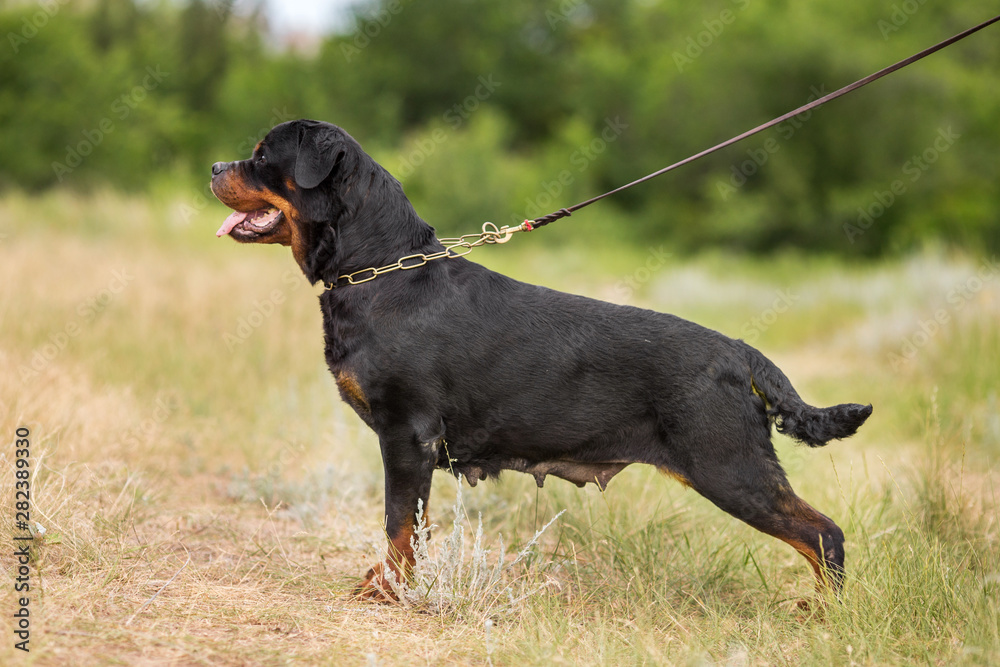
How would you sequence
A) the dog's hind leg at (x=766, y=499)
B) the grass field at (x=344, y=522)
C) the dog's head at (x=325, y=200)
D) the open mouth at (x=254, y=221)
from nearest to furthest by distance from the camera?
the grass field at (x=344, y=522) < the dog's hind leg at (x=766, y=499) < the dog's head at (x=325, y=200) < the open mouth at (x=254, y=221)

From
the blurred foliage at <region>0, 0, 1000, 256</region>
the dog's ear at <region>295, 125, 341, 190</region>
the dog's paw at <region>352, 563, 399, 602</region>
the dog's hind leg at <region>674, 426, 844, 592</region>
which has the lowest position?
the dog's paw at <region>352, 563, 399, 602</region>

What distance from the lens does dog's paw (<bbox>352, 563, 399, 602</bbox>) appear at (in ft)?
11.3

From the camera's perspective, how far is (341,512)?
464 cm

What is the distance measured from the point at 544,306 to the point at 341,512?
1928mm

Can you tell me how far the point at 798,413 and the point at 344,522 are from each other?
2.48 m

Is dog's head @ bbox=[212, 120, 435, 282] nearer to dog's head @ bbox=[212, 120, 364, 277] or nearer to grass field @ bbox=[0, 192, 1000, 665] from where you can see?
dog's head @ bbox=[212, 120, 364, 277]

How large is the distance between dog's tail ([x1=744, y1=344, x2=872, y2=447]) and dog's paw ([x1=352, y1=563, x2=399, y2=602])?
1698 mm

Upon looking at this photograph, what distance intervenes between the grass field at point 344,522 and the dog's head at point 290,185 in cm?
122

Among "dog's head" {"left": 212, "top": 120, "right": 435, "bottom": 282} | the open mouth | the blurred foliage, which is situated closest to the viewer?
"dog's head" {"left": 212, "top": 120, "right": 435, "bottom": 282}

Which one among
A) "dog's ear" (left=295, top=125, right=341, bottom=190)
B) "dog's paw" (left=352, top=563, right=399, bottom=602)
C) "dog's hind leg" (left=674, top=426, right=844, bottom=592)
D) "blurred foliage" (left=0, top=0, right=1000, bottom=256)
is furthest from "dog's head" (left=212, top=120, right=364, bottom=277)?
"blurred foliage" (left=0, top=0, right=1000, bottom=256)

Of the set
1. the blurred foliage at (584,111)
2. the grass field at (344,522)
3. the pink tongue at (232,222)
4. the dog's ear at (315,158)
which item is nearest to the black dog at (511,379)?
the dog's ear at (315,158)

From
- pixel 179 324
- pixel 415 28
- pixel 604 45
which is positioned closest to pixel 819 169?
pixel 604 45

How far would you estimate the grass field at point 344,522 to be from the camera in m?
2.99

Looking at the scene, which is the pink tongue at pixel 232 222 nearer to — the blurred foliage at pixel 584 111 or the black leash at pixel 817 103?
the black leash at pixel 817 103
